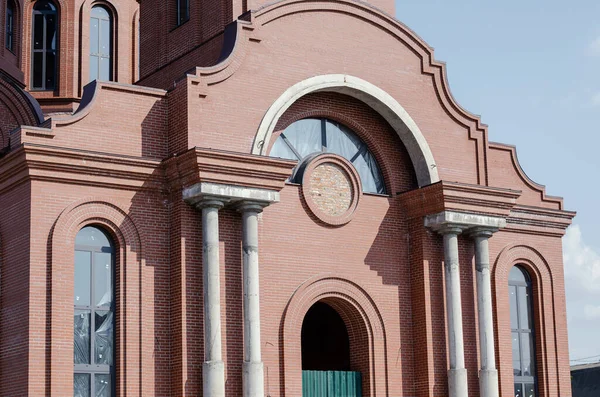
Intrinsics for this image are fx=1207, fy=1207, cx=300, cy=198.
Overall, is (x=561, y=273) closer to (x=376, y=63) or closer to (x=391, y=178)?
(x=391, y=178)

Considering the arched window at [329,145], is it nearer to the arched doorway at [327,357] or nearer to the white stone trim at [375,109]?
the white stone trim at [375,109]

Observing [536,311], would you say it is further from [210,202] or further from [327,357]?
[210,202]

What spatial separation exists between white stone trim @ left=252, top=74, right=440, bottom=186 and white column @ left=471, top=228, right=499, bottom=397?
158 cm

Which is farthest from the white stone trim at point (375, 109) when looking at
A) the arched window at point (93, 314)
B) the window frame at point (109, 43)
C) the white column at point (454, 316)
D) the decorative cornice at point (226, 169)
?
the window frame at point (109, 43)

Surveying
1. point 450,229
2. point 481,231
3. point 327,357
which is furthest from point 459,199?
point 327,357

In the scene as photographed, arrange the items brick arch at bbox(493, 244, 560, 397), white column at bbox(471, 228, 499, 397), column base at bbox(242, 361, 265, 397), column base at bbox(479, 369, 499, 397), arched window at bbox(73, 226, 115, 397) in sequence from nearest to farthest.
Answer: arched window at bbox(73, 226, 115, 397), column base at bbox(242, 361, 265, 397), column base at bbox(479, 369, 499, 397), white column at bbox(471, 228, 499, 397), brick arch at bbox(493, 244, 560, 397)

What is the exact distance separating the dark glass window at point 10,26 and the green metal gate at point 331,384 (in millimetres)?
11547

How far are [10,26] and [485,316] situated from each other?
13.5m

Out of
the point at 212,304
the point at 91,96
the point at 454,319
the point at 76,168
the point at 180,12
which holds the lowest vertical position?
the point at 454,319

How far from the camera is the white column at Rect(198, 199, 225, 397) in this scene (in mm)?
20344

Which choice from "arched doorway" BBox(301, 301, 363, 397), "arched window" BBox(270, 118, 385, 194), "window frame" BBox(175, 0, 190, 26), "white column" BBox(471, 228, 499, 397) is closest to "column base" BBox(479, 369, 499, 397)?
"white column" BBox(471, 228, 499, 397)

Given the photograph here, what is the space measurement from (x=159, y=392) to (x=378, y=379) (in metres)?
4.62

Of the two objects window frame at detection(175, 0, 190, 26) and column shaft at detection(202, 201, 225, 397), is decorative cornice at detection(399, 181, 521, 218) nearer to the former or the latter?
column shaft at detection(202, 201, 225, 397)

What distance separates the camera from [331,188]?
76.9 feet
